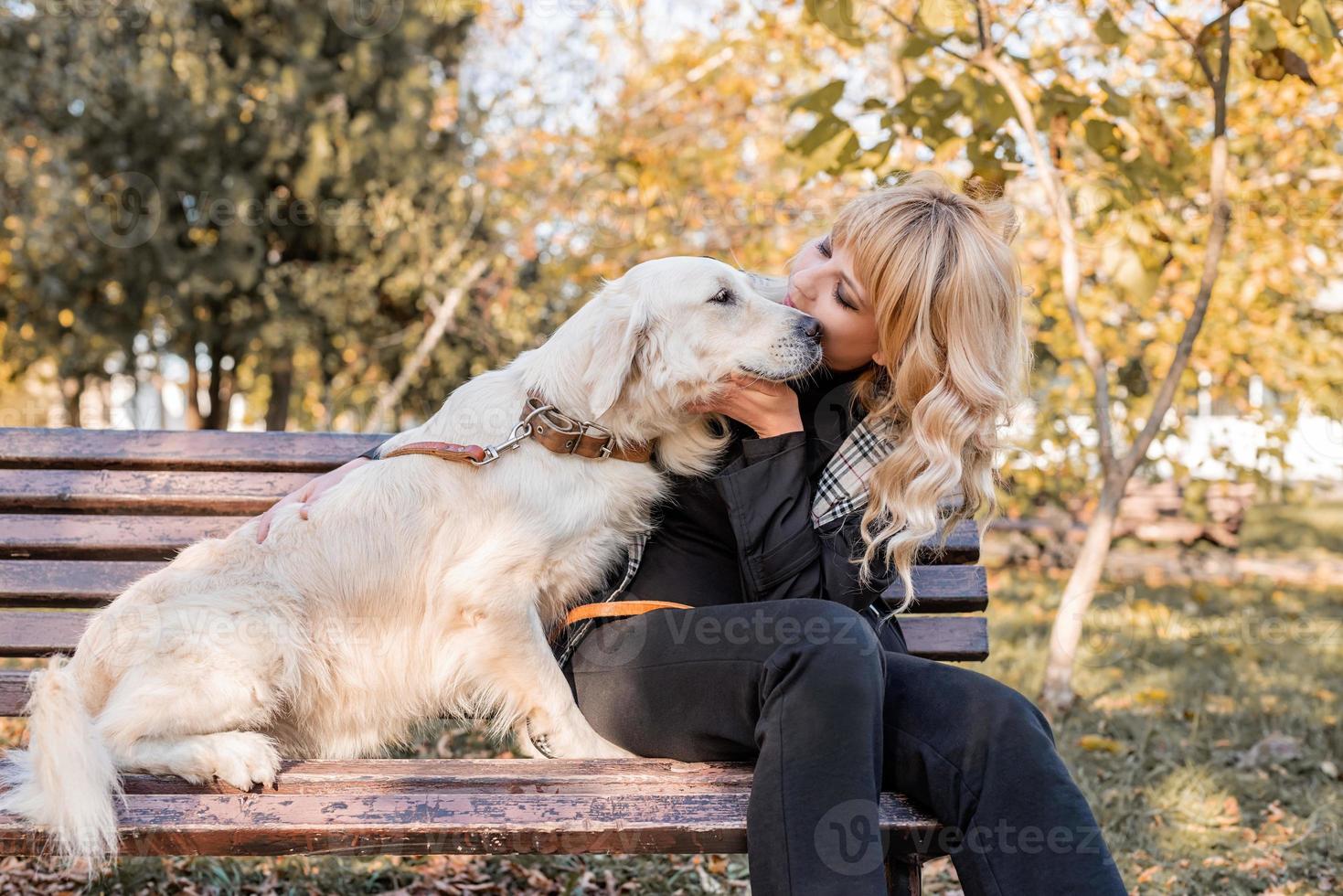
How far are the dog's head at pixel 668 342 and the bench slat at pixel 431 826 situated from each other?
33.4 inches

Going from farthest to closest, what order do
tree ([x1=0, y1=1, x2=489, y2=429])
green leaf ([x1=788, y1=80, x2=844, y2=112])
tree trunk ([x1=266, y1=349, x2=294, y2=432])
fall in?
tree trunk ([x1=266, y1=349, x2=294, y2=432]), tree ([x1=0, y1=1, x2=489, y2=429]), green leaf ([x1=788, y1=80, x2=844, y2=112])

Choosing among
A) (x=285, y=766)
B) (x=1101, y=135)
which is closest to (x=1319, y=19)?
(x=1101, y=135)

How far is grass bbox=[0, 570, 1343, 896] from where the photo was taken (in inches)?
113

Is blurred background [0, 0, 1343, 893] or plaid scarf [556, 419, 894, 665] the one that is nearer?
plaid scarf [556, 419, 894, 665]

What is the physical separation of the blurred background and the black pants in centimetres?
108

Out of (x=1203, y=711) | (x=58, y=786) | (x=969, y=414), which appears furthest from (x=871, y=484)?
(x=1203, y=711)

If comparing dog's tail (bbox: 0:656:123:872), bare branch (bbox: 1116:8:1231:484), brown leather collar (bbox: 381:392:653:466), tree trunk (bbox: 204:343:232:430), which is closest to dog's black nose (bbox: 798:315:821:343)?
brown leather collar (bbox: 381:392:653:466)

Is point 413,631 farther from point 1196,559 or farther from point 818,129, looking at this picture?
point 1196,559

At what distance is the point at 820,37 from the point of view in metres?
5.95

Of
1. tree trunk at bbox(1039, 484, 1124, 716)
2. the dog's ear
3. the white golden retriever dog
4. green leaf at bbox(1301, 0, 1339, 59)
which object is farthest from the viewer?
tree trunk at bbox(1039, 484, 1124, 716)

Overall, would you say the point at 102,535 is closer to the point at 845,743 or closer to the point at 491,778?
the point at 491,778

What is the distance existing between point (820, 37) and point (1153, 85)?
1777mm

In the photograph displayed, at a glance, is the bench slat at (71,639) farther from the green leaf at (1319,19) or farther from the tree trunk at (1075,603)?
the green leaf at (1319,19)

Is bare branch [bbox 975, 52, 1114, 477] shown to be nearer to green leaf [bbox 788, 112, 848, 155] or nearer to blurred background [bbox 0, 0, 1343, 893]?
blurred background [bbox 0, 0, 1343, 893]
